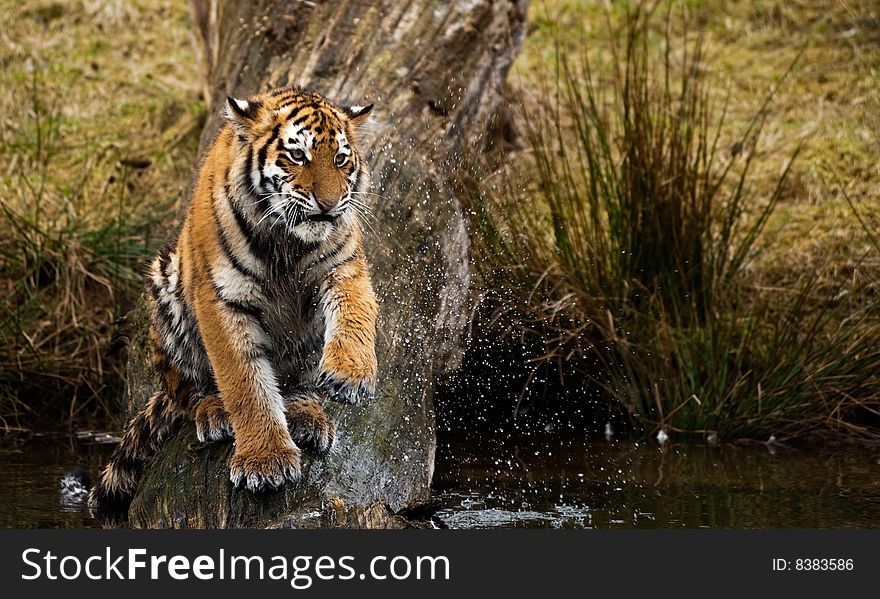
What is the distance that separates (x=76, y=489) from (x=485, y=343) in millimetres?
2192

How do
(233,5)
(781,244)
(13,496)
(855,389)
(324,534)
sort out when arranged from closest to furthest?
1. (324,534)
2. (13,496)
3. (855,389)
4. (233,5)
5. (781,244)

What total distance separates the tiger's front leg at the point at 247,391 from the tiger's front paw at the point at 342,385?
0.20 metres

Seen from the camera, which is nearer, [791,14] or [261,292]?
[261,292]

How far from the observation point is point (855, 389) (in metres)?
5.82

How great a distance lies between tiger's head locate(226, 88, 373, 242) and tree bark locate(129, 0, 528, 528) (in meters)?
0.83

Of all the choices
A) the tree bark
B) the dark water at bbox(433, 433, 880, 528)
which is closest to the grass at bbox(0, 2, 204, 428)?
the tree bark

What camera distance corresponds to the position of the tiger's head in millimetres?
3814

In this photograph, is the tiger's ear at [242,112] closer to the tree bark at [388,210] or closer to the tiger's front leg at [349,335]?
the tiger's front leg at [349,335]

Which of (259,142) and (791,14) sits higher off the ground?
(791,14)

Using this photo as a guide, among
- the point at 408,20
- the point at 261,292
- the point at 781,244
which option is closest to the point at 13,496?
the point at 261,292

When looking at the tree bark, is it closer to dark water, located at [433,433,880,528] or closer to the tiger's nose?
dark water, located at [433,433,880,528]

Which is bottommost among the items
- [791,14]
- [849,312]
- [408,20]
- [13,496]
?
[13,496]

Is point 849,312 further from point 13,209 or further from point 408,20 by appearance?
point 13,209

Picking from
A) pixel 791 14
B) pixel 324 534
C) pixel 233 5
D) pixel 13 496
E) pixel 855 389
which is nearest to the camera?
pixel 324 534
